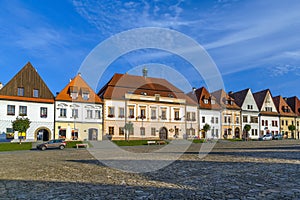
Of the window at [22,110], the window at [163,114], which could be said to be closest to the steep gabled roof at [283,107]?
the window at [163,114]

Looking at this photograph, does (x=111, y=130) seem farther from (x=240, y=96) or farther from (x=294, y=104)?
(x=294, y=104)

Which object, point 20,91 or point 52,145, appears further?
point 20,91

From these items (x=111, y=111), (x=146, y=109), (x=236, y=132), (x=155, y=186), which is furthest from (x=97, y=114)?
(x=155, y=186)

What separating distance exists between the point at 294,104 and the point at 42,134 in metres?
61.2

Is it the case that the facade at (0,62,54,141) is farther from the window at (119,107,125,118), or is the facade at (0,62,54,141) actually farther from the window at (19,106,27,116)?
the window at (119,107,125,118)

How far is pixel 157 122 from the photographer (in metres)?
51.8

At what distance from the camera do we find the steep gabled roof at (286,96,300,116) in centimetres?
6946

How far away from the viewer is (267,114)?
6462cm

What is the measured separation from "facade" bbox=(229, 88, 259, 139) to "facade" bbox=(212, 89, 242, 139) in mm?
Answer: 1457

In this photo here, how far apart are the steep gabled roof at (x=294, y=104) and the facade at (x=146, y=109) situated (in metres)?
31.2

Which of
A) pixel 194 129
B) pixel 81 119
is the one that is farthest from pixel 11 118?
pixel 194 129

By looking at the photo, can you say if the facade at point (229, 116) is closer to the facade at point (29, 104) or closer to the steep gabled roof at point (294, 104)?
the steep gabled roof at point (294, 104)

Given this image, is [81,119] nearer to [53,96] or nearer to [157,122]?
[53,96]

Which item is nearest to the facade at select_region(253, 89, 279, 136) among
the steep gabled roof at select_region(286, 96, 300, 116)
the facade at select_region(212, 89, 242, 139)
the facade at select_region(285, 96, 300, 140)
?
the facade at select_region(285, 96, 300, 140)
